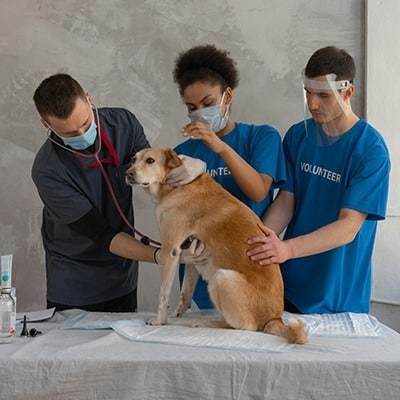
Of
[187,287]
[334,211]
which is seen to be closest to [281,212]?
[334,211]

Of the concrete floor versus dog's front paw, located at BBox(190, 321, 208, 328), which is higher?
dog's front paw, located at BBox(190, 321, 208, 328)

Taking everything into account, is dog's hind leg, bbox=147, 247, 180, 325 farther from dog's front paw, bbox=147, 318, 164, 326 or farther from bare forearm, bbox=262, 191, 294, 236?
bare forearm, bbox=262, 191, 294, 236

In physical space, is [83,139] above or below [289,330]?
above

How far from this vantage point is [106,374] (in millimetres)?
1354

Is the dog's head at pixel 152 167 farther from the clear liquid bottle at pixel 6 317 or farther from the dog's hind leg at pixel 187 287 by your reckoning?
the clear liquid bottle at pixel 6 317

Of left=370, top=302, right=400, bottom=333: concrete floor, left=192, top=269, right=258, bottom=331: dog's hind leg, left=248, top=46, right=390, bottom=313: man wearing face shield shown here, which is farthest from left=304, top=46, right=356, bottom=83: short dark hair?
left=370, top=302, right=400, bottom=333: concrete floor

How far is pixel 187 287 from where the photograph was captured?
199 centimetres

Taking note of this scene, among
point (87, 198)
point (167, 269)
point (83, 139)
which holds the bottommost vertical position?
point (167, 269)

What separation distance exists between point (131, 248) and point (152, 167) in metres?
0.29

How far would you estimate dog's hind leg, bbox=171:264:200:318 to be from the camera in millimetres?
1979

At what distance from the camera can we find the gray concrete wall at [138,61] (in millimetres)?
3090

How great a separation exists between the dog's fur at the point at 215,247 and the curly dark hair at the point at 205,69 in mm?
322

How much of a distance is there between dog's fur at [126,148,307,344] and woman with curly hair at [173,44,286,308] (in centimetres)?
12

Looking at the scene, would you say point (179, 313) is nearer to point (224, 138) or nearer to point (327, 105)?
point (224, 138)
